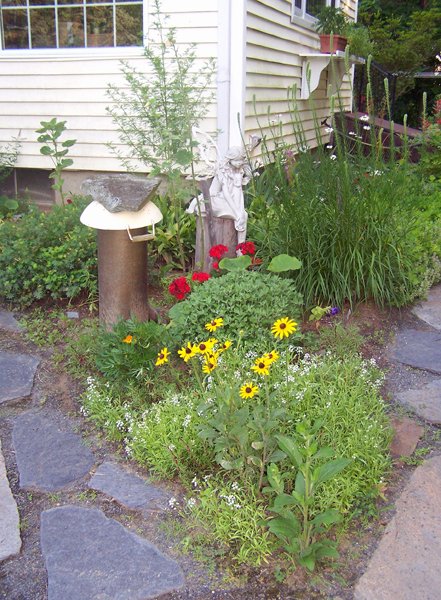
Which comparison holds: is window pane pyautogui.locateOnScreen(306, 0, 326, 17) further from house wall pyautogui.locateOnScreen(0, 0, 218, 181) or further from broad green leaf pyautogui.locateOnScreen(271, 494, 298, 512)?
broad green leaf pyautogui.locateOnScreen(271, 494, 298, 512)

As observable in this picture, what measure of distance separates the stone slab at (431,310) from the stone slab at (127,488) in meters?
1.99

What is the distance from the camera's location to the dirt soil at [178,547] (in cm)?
183

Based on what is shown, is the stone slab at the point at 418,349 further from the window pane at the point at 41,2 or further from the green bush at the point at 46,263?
the window pane at the point at 41,2

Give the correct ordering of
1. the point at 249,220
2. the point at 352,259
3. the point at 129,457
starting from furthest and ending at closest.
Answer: the point at 249,220 < the point at 352,259 < the point at 129,457

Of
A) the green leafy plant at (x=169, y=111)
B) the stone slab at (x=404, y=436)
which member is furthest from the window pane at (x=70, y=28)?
the stone slab at (x=404, y=436)

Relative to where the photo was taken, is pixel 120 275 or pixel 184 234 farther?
pixel 184 234

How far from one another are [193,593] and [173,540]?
0.23 m

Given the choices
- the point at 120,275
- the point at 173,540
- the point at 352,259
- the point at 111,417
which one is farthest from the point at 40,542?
the point at 352,259

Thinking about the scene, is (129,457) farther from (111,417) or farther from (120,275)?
(120,275)

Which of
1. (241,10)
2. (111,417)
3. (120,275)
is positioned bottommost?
(111,417)

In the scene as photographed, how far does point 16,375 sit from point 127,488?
1.13 m

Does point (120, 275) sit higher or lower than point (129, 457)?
higher

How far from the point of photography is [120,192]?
3.18 meters

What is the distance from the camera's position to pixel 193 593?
1822mm
